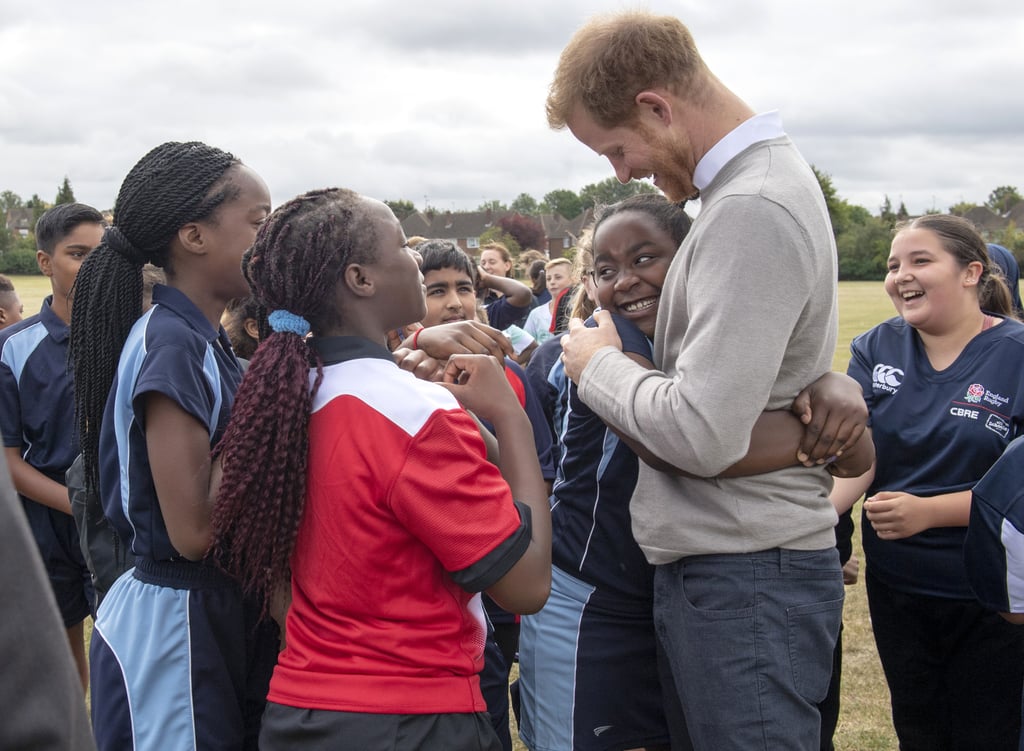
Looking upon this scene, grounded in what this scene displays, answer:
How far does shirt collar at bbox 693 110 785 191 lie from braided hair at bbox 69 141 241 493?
4.33ft

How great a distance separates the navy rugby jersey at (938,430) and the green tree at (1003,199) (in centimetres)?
9447

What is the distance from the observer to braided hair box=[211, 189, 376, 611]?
6.03 ft

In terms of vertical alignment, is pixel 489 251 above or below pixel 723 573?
above

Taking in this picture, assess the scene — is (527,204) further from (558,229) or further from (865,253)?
(865,253)

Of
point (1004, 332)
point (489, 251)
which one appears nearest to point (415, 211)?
point (489, 251)

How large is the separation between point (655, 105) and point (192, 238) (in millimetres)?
1319

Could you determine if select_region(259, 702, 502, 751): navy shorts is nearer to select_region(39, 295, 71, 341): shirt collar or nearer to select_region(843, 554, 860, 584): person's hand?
select_region(843, 554, 860, 584): person's hand

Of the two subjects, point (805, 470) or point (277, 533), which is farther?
point (805, 470)

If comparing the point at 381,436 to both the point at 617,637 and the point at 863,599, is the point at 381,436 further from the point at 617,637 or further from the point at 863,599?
the point at 863,599

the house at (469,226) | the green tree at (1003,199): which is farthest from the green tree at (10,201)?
the green tree at (1003,199)

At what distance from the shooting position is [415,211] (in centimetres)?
8631

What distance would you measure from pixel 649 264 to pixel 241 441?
4.12 ft

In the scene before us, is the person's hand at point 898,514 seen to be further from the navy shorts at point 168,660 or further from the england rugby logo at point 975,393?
the navy shorts at point 168,660

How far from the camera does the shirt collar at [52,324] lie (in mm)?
4008
